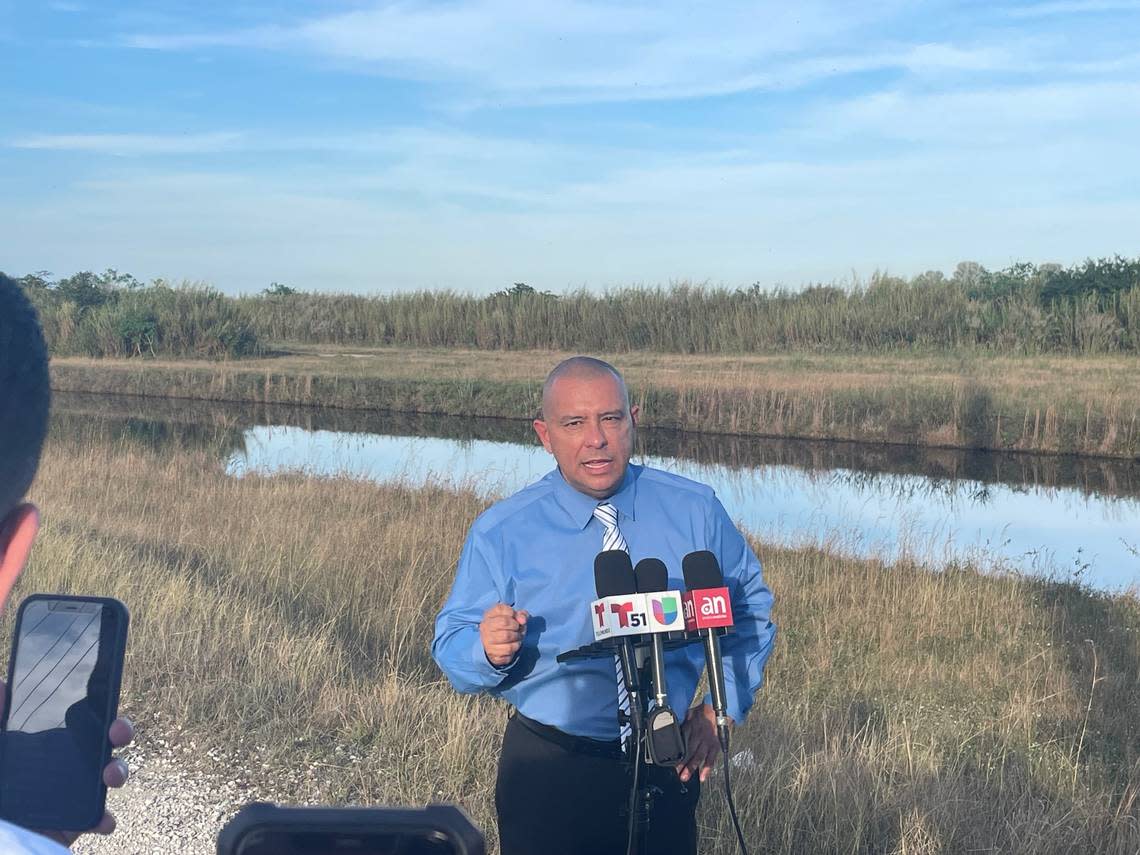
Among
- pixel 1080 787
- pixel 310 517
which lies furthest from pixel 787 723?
pixel 310 517

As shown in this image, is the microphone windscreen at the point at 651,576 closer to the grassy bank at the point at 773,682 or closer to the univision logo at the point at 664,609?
the univision logo at the point at 664,609

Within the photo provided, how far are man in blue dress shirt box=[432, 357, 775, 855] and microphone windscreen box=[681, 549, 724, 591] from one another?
0.53m

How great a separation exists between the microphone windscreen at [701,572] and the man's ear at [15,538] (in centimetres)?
171

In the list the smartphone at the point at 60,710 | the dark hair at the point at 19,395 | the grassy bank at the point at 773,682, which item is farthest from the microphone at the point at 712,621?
the grassy bank at the point at 773,682

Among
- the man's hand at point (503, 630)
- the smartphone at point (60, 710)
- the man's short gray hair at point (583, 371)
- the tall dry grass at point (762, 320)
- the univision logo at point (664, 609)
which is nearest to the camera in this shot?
the smartphone at point (60, 710)

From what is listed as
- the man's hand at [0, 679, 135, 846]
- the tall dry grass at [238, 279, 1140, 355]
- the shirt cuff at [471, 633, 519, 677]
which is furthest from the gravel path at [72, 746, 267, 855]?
the tall dry grass at [238, 279, 1140, 355]

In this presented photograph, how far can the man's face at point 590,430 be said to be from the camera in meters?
3.34

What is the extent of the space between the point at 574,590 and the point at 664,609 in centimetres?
73

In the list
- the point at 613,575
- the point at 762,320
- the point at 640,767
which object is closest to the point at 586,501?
the point at 613,575

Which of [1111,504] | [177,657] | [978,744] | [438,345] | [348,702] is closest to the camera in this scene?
[348,702]

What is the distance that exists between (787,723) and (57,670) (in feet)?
18.2

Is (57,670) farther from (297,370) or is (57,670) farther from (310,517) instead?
(297,370)

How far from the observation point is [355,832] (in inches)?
53.3

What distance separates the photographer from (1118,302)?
35.2m
